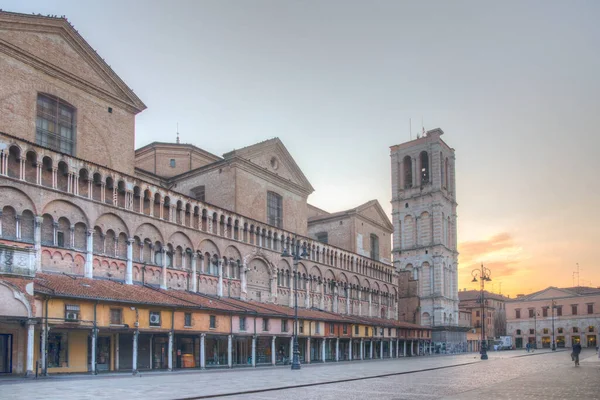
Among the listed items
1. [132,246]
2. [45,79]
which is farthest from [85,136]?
[132,246]

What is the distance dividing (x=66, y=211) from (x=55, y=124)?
6944mm

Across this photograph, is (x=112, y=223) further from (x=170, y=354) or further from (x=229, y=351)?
(x=229, y=351)

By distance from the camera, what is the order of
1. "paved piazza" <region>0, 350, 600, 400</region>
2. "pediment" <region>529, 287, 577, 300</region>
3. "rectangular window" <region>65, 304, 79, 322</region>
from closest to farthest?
"paved piazza" <region>0, 350, 600, 400</region>, "rectangular window" <region>65, 304, 79, 322</region>, "pediment" <region>529, 287, 577, 300</region>

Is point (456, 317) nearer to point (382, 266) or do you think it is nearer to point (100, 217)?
point (382, 266)

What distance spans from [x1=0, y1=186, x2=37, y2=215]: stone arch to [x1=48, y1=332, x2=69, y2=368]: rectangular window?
656 cm

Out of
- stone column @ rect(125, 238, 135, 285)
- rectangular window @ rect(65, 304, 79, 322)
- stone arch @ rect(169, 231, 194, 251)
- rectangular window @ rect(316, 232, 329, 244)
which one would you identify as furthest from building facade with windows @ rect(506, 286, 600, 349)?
rectangular window @ rect(65, 304, 79, 322)

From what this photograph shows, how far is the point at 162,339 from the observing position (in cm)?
3647

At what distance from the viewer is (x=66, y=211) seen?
33969mm

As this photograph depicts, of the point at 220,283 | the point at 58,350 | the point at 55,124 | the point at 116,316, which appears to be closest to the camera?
the point at 58,350

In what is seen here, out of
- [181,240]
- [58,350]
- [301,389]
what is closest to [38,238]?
[58,350]

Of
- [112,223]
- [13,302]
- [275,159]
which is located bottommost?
[13,302]

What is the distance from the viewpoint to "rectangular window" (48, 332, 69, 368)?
29703 millimetres

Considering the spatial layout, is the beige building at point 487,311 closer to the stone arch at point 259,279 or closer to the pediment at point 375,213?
the pediment at point 375,213

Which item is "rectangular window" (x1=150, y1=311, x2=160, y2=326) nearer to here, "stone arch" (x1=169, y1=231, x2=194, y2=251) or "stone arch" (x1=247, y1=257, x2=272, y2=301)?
"stone arch" (x1=169, y1=231, x2=194, y2=251)
